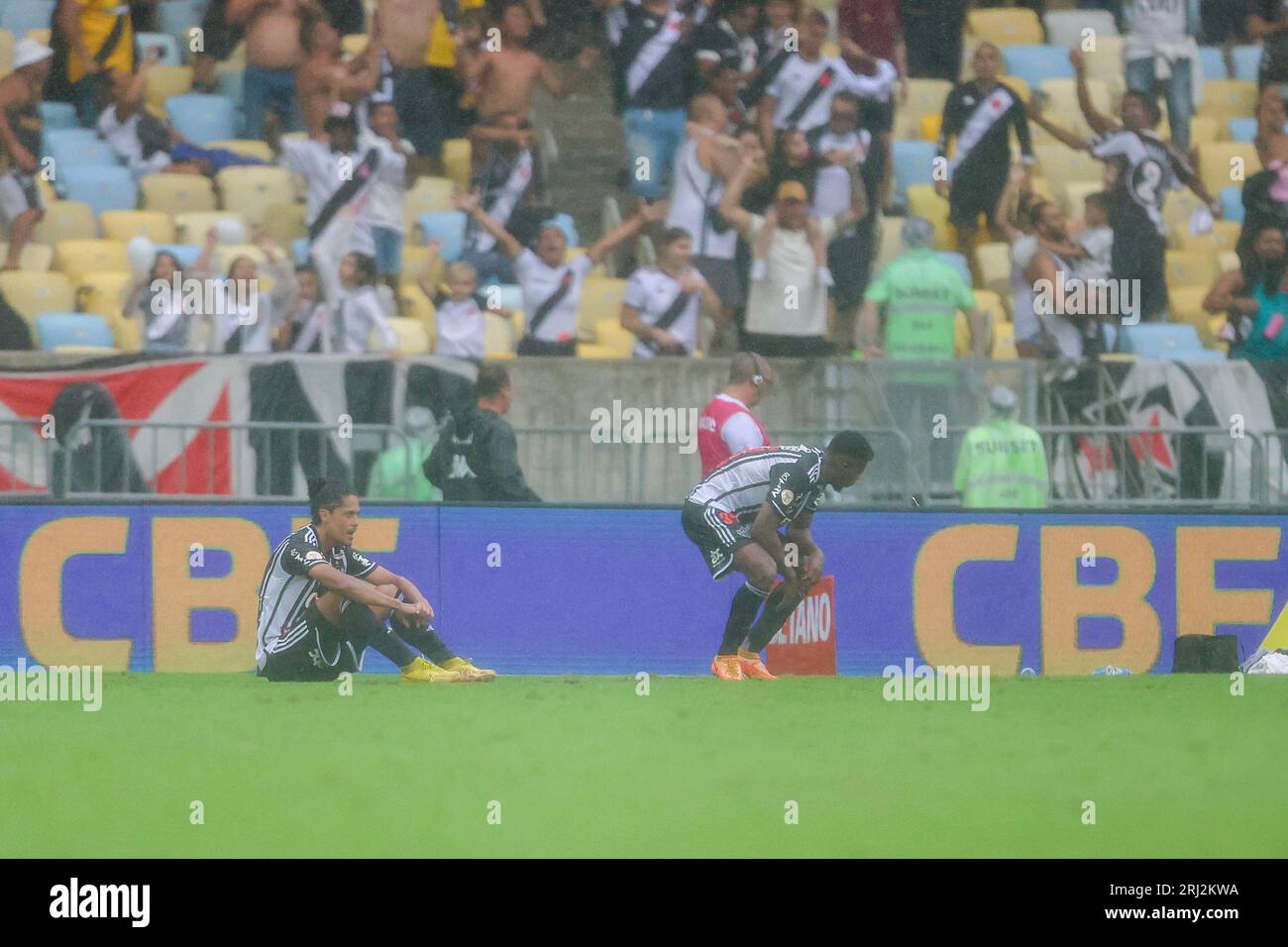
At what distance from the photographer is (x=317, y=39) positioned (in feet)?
54.3

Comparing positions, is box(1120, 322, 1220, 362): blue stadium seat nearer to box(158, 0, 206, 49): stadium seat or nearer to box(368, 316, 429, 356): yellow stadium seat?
box(368, 316, 429, 356): yellow stadium seat

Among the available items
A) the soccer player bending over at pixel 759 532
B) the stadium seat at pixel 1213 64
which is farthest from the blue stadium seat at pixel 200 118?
the stadium seat at pixel 1213 64

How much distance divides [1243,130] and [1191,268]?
75.2 inches

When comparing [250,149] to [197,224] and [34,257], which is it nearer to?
[197,224]

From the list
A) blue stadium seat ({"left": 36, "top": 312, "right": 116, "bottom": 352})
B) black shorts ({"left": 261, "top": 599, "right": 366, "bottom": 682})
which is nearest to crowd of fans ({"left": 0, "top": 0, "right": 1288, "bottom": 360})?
blue stadium seat ({"left": 36, "top": 312, "right": 116, "bottom": 352})

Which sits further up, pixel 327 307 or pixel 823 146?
pixel 823 146

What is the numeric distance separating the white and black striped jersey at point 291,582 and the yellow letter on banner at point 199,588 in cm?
131

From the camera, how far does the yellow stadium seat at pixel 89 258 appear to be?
15.9 metres

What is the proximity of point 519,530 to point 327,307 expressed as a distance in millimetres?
2641

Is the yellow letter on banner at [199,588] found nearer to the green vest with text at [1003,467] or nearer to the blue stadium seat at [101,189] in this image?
the blue stadium seat at [101,189]
